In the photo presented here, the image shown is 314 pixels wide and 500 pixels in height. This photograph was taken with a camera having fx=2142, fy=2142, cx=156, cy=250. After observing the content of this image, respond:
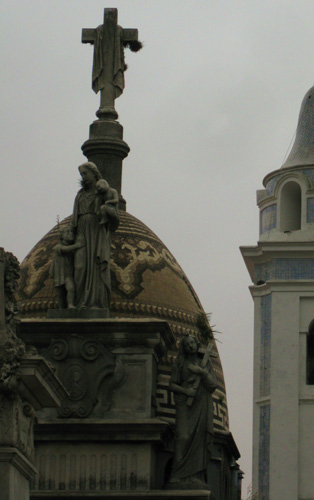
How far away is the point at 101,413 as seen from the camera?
28953 millimetres

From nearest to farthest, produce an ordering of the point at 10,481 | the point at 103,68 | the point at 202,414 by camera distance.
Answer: the point at 10,481
the point at 202,414
the point at 103,68

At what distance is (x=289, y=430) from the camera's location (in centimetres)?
4200

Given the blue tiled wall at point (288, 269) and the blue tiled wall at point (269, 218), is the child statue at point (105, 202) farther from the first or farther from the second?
the blue tiled wall at point (269, 218)

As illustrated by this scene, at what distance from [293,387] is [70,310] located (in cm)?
1346

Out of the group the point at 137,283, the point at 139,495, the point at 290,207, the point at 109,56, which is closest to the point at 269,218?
the point at 290,207

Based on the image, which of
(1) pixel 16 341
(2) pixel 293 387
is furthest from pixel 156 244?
(1) pixel 16 341

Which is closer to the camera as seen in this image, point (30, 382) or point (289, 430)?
point (30, 382)

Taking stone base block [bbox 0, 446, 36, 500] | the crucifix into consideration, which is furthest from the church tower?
stone base block [bbox 0, 446, 36, 500]

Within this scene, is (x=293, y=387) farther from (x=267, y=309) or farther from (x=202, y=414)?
(x=202, y=414)

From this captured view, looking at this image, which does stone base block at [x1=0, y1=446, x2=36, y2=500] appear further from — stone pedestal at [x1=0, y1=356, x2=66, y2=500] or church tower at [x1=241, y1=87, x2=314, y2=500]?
church tower at [x1=241, y1=87, x2=314, y2=500]

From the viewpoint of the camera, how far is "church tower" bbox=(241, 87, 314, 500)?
137ft

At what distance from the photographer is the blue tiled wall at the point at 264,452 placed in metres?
41.4

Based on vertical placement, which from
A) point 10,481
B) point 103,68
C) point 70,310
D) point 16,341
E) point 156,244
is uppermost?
point 103,68

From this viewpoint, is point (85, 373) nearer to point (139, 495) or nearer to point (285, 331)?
point (139, 495)
